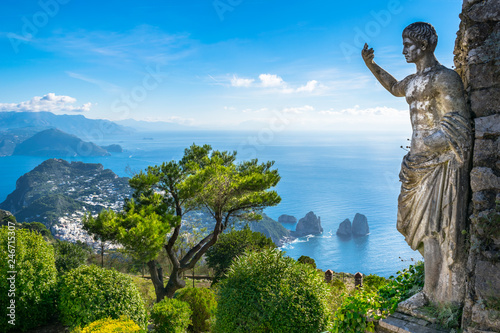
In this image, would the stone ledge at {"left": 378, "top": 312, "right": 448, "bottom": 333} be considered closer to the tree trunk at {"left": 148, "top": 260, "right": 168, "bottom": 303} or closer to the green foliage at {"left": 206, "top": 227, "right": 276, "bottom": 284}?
the tree trunk at {"left": 148, "top": 260, "right": 168, "bottom": 303}

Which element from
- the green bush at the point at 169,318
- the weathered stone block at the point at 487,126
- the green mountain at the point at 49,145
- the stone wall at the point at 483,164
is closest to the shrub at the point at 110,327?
the green bush at the point at 169,318

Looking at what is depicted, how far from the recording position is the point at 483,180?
343cm

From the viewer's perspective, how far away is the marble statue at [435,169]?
3574 mm

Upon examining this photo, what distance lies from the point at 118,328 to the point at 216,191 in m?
5.72

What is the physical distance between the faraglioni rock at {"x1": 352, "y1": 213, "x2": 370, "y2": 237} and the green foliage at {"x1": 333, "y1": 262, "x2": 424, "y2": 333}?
56.9 m

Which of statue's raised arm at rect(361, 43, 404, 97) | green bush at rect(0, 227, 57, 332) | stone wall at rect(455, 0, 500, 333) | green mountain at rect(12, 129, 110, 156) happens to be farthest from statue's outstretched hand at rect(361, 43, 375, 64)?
green mountain at rect(12, 129, 110, 156)

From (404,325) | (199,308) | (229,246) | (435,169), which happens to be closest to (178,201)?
(229,246)

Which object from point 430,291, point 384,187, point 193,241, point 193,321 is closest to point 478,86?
point 430,291

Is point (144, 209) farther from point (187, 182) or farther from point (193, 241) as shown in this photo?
point (193, 241)

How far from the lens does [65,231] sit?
4125 centimetres

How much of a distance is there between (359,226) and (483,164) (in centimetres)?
5887

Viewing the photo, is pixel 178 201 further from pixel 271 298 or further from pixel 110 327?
pixel 271 298

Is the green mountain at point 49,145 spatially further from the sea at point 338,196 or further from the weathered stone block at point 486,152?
the weathered stone block at point 486,152

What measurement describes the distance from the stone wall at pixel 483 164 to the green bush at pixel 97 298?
6293mm
